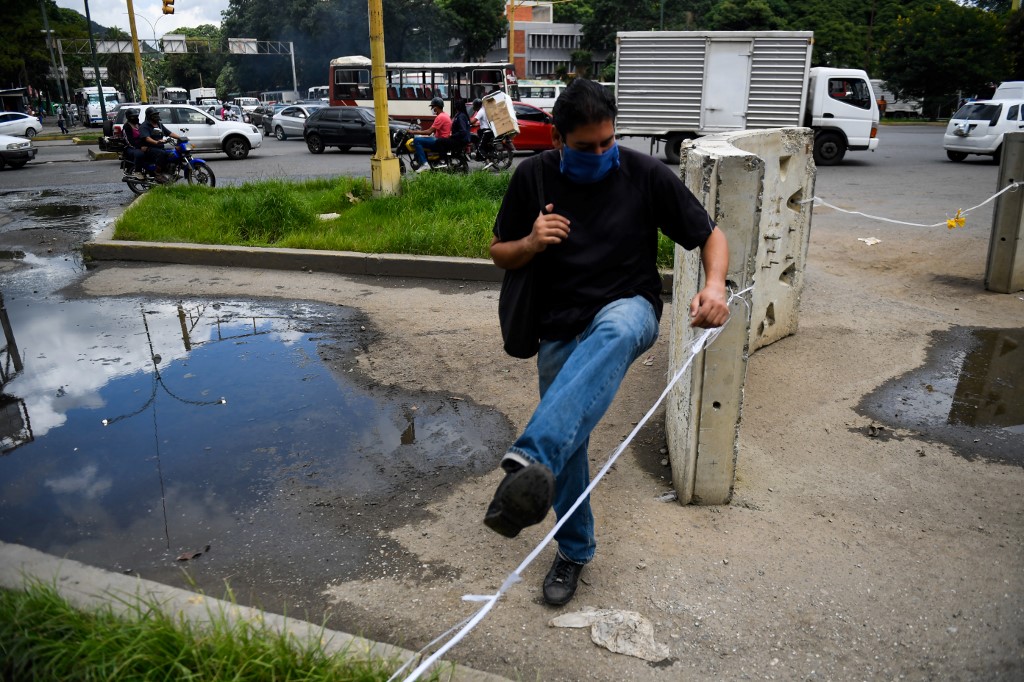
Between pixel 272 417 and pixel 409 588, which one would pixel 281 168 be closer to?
pixel 272 417

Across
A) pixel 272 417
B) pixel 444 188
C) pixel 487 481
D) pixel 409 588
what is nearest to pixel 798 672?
pixel 409 588

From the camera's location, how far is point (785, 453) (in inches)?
171

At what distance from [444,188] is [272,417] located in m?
6.73

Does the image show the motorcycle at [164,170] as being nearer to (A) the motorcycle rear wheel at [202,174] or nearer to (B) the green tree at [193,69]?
(A) the motorcycle rear wheel at [202,174]

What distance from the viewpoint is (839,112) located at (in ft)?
65.5

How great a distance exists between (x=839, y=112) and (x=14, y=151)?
73.1 feet

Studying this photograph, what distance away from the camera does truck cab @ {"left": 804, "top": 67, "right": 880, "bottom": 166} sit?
19781mm

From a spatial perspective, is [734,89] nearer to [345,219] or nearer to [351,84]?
[345,219]

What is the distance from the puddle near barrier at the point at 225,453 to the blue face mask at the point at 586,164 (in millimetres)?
1704

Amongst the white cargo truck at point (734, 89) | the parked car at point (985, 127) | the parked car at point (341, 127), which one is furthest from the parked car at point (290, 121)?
the parked car at point (985, 127)

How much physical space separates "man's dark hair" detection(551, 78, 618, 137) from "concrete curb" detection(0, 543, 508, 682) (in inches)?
71.2

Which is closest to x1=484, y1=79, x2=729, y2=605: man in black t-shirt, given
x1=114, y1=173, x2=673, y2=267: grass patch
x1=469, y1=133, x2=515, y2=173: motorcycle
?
x1=114, y1=173, x2=673, y2=267: grass patch

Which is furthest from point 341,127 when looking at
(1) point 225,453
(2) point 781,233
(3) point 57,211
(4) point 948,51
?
(4) point 948,51

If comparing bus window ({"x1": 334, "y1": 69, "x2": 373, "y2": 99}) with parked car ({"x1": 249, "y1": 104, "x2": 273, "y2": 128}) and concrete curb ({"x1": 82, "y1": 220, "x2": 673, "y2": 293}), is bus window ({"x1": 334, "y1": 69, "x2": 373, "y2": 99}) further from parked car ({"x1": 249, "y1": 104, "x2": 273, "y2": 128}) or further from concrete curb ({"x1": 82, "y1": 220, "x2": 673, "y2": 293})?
concrete curb ({"x1": 82, "y1": 220, "x2": 673, "y2": 293})
